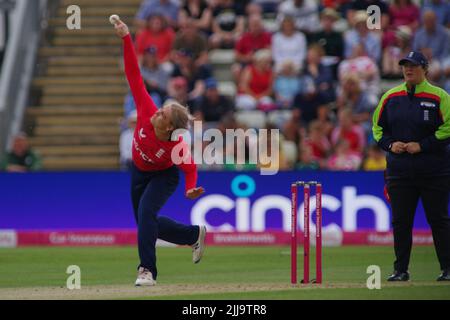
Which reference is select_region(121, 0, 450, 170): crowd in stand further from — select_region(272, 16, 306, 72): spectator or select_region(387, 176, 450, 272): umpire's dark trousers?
select_region(387, 176, 450, 272): umpire's dark trousers

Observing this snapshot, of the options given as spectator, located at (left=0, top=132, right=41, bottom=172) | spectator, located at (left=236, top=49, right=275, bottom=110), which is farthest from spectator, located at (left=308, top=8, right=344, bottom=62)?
spectator, located at (left=0, top=132, right=41, bottom=172)

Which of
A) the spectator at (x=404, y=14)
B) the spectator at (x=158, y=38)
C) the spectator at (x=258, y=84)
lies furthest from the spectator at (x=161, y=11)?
the spectator at (x=404, y=14)

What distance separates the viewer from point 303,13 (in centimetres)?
2098

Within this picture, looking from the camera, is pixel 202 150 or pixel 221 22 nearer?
pixel 202 150

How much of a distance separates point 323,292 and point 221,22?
11.5 m

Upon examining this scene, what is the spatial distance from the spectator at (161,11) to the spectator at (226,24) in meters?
0.70

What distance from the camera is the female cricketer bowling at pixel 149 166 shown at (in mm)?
10859

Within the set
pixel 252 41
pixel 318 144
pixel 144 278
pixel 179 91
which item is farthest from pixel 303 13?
pixel 144 278

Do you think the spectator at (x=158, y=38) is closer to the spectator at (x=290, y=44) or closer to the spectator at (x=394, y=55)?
the spectator at (x=290, y=44)

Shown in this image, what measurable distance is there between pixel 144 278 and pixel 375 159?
7920 mm

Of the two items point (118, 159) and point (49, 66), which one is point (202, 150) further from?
point (49, 66)

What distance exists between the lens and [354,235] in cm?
1702

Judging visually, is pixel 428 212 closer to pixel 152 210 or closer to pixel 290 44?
pixel 152 210

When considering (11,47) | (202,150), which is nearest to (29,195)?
(202,150)
